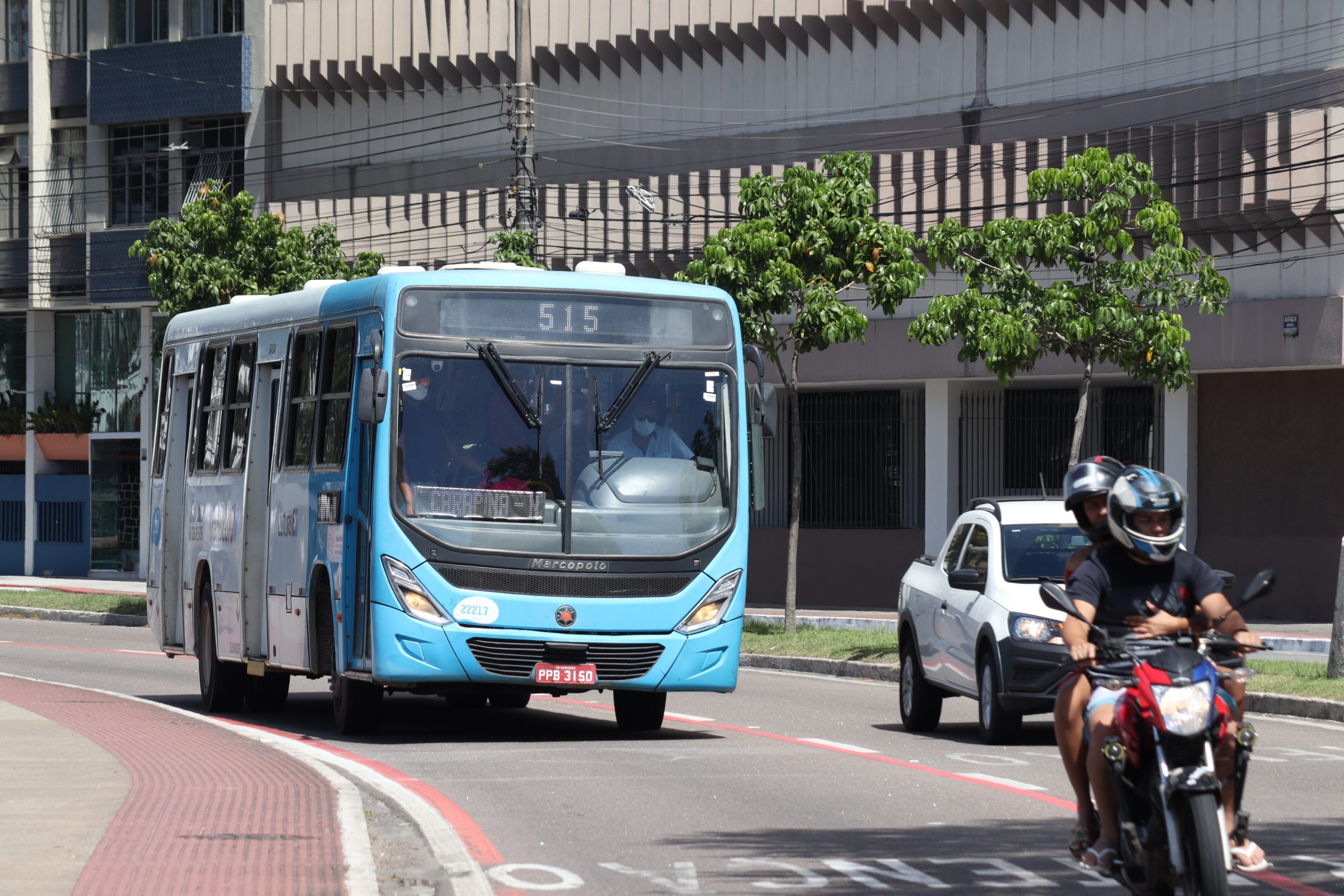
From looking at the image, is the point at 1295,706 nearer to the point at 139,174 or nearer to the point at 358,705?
the point at 358,705

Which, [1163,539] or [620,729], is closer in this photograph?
[1163,539]

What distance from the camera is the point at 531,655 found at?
49.6 feet

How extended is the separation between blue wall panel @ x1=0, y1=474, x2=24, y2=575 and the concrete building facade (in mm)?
4560

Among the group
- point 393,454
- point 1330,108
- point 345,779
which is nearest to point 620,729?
point 393,454

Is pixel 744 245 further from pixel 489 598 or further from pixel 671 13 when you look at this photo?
pixel 671 13

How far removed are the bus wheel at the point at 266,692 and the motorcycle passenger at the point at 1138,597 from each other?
40.6 ft

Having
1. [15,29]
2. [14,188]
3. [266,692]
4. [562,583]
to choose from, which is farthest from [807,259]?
[15,29]

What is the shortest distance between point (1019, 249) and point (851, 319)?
126 inches

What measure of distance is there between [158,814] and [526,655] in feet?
15.2

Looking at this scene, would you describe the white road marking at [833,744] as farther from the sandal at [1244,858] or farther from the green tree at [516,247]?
the green tree at [516,247]

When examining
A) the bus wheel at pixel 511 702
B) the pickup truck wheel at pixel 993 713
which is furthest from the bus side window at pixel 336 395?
the pickup truck wheel at pixel 993 713

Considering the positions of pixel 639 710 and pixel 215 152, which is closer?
pixel 639 710

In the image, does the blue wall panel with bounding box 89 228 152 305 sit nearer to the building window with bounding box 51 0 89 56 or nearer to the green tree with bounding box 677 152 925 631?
the building window with bounding box 51 0 89 56

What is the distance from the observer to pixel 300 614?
→ 54.3 feet
